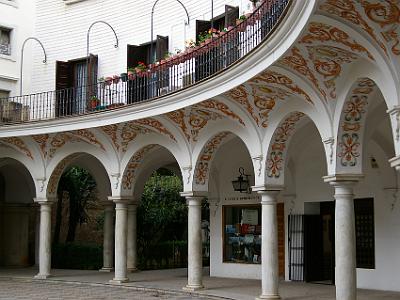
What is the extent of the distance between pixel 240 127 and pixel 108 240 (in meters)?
9.95

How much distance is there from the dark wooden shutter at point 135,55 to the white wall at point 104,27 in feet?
1.25

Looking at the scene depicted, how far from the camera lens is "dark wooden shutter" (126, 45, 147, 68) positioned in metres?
19.9

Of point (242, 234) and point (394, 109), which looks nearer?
point (394, 109)

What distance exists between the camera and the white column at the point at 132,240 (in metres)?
22.3

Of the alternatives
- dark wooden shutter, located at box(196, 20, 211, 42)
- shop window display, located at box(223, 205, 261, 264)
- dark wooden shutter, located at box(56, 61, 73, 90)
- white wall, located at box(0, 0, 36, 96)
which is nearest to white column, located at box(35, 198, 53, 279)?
dark wooden shutter, located at box(56, 61, 73, 90)

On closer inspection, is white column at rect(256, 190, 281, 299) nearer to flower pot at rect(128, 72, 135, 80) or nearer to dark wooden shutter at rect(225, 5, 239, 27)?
dark wooden shutter at rect(225, 5, 239, 27)

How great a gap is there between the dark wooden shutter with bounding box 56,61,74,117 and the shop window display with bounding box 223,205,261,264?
6.23 m

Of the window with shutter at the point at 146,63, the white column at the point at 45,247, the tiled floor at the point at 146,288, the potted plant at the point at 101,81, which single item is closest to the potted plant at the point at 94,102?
the potted plant at the point at 101,81

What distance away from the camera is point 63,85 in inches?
848

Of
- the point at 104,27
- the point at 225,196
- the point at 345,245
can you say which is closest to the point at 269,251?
the point at 345,245

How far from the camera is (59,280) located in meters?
19.9

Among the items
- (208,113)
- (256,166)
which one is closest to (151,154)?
(208,113)

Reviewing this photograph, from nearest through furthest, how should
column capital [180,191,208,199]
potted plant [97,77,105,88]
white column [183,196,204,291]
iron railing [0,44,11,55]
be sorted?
white column [183,196,204,291] < column capital [180,191,208,199] < potted plant [97,77,105,88] < iron railing [0,44,11,55]

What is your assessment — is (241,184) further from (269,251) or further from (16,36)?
(16,36)
